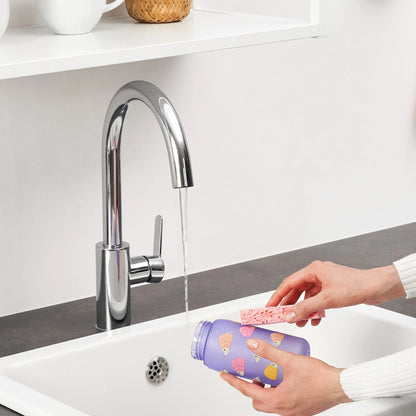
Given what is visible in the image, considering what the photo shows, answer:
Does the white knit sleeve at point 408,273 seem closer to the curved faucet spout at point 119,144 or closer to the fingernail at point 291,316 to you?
the fingernail at point 291,316

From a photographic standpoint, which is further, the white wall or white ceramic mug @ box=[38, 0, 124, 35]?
the white wall

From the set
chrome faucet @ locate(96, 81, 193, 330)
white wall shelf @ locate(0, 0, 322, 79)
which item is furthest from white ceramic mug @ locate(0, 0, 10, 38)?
chrome faucet @ locate(96, 81, 193, 330)

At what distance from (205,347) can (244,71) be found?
66 centimetres

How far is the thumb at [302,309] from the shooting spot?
1356mm

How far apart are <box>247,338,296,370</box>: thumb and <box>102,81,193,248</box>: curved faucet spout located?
23cm

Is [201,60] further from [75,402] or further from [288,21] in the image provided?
[75,402]

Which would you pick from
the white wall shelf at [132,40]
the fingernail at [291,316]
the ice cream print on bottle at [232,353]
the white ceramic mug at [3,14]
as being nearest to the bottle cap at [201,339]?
the ice cream print on bottle at [232,353]

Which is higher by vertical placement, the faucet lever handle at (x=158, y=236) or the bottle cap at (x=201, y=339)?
the faucet lever handle at (x=158, y=236)

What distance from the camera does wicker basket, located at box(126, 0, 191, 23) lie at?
1.53 meters

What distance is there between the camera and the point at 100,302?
1562 millimetres

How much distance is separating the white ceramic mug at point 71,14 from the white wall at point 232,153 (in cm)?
16

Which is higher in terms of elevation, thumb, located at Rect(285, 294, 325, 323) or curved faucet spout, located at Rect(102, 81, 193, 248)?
curved faucet spout, located at Rect(102, 81, 193, 248)

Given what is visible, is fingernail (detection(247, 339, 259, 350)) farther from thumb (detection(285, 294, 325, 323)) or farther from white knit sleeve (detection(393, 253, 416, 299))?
white knit sleeve (detection(393, 253, 416, 299))

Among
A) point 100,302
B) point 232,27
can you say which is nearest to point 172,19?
point 232,27
